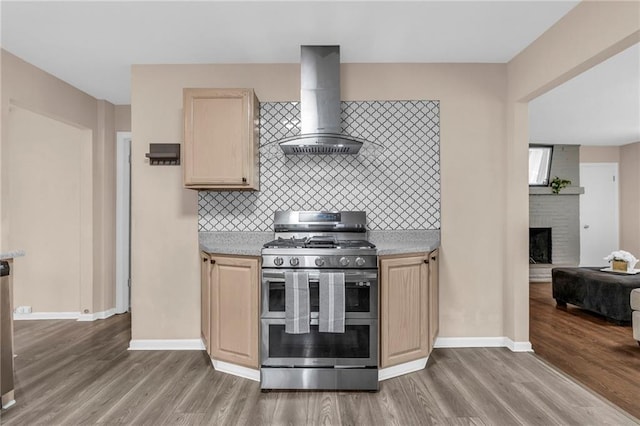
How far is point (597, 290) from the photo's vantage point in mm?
4125

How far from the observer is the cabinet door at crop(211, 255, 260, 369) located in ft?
8.52

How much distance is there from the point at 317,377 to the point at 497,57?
2.98 m

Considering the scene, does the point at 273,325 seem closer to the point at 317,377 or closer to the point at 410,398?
the point at 317,377

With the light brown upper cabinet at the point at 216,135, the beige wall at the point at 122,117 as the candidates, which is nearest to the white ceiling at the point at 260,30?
the light brown upper cabinet at the point at 216,135

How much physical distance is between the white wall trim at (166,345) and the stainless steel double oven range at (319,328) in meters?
1.02

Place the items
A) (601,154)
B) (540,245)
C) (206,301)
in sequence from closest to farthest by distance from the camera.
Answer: (206,301), (540,245), (601,154)

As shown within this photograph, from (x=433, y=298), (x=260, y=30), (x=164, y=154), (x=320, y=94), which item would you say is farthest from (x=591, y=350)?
(x=164, y=154)

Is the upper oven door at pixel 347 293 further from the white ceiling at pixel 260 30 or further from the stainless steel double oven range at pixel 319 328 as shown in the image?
the white ceiling at pixel 260 30

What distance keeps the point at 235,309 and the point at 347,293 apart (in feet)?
2.67

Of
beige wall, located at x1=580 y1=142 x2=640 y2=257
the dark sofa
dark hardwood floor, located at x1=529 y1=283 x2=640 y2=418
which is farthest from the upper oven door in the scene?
beige wall, located at x1=580 y1=142 x2=640 y2=257

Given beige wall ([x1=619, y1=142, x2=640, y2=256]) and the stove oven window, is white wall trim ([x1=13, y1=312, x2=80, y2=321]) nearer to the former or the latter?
the stove oven window

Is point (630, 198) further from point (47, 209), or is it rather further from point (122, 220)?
point (47, 209)

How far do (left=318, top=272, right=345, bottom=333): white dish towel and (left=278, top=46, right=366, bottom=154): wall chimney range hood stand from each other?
112 centimetres

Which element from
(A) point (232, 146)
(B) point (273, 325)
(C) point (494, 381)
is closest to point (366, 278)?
(B) point (273, 325)
